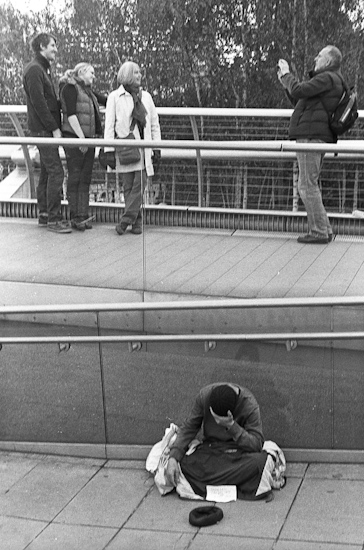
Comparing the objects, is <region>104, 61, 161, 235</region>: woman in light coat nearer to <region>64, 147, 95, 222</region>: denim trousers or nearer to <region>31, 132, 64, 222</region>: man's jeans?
<region>64, 147, 95, 222</region>: denim trousers

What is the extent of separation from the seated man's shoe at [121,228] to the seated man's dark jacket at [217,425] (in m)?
1.23

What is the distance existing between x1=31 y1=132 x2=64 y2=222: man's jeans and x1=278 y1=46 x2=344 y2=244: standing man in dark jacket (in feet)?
5.58

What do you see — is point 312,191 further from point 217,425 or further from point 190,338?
point 217,425

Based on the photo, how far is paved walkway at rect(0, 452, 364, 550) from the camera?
4.87 m

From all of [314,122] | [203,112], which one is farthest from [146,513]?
[203,112]

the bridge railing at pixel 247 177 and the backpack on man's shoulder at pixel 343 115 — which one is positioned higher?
the backpack on man's shoulder at pixel 343 115

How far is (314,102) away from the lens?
7500 millimetres

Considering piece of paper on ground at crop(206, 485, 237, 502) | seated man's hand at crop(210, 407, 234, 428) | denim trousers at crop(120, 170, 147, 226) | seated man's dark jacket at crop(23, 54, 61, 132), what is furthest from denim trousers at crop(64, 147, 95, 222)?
piece of paper on ground at crop(206, 485, 237, 502)

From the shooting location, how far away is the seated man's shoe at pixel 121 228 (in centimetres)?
610

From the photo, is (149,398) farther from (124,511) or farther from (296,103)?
(296,103)

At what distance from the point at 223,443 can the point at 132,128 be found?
2.55 meters

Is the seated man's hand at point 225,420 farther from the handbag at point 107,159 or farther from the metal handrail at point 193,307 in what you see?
the handbag at point 107,159

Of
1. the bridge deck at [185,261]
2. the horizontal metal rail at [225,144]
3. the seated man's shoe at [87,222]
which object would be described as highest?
the horizontal metal rail at [225,144]

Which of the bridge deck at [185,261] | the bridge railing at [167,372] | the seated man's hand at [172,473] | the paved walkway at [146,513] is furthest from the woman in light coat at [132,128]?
the paved walkway at [146,513]
